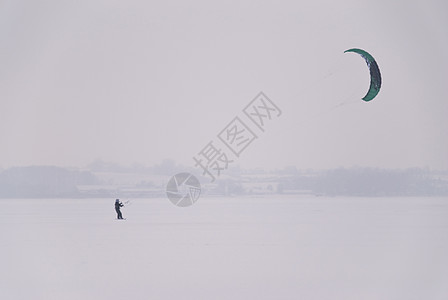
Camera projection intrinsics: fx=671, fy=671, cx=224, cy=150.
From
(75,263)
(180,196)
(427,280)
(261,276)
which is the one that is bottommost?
(427,280)

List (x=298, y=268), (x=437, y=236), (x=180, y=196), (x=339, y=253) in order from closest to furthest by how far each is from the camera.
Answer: (x=298, y=268)
(x=339, y=253)
(x=437, y=236)
(x=180, y=196)

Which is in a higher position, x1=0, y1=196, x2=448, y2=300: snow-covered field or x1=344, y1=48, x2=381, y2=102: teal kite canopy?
x1=344, y1=48, x2=381, y2=102: teal kite canopy

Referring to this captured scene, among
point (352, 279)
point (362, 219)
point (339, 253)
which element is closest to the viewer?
point (352, 279)

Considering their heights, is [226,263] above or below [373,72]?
below

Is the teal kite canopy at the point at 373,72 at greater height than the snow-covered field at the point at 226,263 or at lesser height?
greater

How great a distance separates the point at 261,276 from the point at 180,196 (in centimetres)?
4418

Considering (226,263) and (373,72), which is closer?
(226,263)

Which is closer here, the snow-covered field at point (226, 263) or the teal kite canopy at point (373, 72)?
the snow-covered field at point (226, 263)

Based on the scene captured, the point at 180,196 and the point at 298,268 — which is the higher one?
the point at 180,196

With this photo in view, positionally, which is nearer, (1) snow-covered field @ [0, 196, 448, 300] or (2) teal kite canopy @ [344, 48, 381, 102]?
(1) snow-covered field @ [0, 196, 448, 300]

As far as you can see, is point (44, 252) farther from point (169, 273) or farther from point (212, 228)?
point (212, 228)

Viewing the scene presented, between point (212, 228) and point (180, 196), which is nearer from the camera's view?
point (212, 228)

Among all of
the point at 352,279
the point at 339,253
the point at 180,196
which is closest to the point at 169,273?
the point at 352,279

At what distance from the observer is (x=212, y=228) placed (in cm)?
2112
